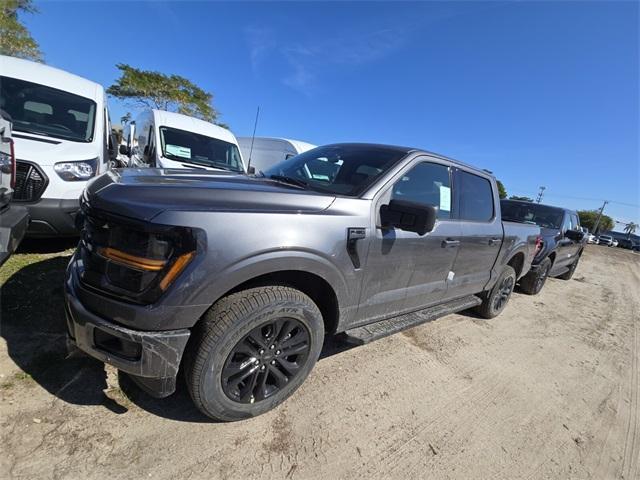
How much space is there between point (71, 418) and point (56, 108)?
14.1 feet

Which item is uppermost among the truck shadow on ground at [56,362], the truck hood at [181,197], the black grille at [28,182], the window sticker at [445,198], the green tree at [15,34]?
the green tree at [15,34]

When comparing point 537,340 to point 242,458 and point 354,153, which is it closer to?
point 354,153

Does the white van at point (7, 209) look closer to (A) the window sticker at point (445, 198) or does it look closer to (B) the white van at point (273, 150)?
(A) the window sticker at point (445, 198)

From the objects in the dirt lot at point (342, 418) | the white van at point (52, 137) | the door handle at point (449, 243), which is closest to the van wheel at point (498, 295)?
the dirt lot at point (342, 418)

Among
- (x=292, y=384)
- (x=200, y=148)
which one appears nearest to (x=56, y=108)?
(x=200, y=148)

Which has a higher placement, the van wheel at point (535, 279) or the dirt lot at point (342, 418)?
the van wheel at point (535, 279)

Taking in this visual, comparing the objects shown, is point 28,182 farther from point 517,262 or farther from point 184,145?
point 517,262

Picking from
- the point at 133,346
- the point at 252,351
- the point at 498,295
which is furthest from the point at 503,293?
the point at 133,346

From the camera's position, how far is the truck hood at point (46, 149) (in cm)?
359

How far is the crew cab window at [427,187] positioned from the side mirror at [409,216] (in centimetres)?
27

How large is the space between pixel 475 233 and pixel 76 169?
4.57 meters

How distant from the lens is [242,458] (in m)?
1.87

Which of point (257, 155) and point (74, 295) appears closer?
point (74, 295)

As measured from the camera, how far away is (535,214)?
7816 mm
